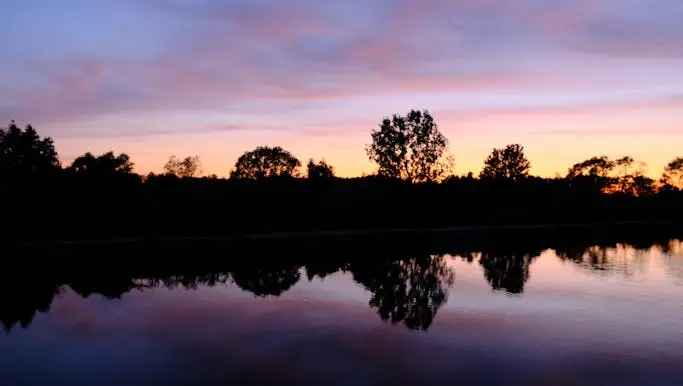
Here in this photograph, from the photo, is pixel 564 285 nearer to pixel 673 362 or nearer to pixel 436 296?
pixel 436 296

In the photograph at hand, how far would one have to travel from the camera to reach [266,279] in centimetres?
3528

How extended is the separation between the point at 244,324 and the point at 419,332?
6.94 m

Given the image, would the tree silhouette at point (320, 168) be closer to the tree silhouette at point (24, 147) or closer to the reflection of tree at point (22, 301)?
the tree silhouette at point (24, 147)

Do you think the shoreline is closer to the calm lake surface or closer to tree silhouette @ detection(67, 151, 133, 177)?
tree silhouette @ detection(67, 151, 133, 177)

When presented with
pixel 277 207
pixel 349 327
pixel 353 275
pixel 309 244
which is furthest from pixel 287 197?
pixel 349 327

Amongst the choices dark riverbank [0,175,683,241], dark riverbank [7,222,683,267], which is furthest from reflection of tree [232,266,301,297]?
dark riverbank [0,175,683,241]

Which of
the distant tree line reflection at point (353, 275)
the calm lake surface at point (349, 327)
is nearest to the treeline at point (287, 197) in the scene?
the distant tree line reflection at point (353, 275)

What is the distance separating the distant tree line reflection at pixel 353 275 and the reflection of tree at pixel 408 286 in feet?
0.14

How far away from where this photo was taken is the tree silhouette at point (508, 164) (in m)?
115

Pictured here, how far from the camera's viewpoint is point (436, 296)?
29344 mm

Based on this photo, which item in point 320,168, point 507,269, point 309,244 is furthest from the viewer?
point 320,168

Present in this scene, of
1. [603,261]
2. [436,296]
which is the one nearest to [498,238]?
[603,261]

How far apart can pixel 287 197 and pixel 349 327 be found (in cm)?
4934

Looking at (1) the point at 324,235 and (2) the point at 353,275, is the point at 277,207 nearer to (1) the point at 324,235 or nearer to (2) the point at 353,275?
(1) the point at 324,235
